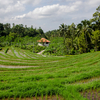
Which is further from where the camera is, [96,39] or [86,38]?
[86,38]

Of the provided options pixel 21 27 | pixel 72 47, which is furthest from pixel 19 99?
pixel 21 27

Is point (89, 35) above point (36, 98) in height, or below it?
above

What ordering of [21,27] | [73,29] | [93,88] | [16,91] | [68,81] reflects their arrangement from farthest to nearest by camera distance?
[21,27], [73,29], [68,81], [93,88], [16,91]

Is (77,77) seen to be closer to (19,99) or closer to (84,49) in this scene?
(19,99)

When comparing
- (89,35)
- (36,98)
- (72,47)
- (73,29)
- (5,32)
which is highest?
(5,32)

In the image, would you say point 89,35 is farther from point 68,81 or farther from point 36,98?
point 36,98

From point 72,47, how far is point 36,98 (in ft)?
76.7

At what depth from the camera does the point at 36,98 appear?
3898 mm

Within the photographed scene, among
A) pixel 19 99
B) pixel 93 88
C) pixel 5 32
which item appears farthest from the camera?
pixel 5 32

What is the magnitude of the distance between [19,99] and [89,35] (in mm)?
24581

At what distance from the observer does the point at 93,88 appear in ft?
14.9

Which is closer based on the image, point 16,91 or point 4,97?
point 4,97

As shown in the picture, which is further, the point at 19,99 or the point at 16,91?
the point at 16,91

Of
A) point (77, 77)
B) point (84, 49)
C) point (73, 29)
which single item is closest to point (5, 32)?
point (73, 29)
